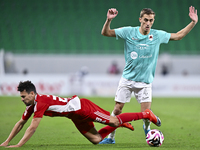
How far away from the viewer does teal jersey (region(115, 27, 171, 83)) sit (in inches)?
229

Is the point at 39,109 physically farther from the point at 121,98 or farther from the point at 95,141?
the point at 121,98

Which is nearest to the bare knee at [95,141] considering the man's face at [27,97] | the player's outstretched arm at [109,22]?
the man's face at [27,97]

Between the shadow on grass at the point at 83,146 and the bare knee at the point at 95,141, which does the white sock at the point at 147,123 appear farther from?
the bare knee at the point at 95,141

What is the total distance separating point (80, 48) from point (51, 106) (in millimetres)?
15122

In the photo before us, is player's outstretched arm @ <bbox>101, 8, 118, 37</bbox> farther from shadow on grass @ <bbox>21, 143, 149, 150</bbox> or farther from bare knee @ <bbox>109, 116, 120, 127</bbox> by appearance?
shadow on grass @ <bbox>21, 143, 149, 150</bbox>

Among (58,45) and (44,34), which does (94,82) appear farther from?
(44,34)

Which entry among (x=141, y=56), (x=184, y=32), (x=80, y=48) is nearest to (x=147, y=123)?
(x=141, y=56)

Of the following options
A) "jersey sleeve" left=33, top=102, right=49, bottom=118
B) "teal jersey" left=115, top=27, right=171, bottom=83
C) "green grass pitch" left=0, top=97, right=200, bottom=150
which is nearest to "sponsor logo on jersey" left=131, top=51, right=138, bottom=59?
"teal jersey" left=115, top=27, right=171, bottom=83

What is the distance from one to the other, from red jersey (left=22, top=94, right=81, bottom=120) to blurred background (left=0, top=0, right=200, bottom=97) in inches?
417

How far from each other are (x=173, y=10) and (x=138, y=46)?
18.1 metres

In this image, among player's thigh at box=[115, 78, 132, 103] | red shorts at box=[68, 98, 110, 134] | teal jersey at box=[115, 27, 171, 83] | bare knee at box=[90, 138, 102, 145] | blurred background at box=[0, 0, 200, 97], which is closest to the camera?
red shorts at box=[68, 98, 110, 134]

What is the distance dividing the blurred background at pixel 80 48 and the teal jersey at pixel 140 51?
10166 millimetres

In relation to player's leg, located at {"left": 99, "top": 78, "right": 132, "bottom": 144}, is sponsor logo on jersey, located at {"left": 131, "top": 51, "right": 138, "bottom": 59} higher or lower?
higher

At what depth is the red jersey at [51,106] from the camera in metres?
4.86
